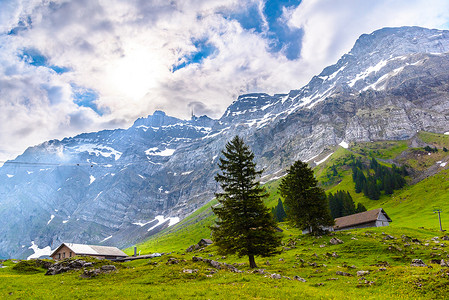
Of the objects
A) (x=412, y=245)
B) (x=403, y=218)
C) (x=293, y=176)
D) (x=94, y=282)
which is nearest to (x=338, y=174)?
(x=403, y=218)

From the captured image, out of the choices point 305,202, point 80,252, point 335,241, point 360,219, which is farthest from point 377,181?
point 80,252

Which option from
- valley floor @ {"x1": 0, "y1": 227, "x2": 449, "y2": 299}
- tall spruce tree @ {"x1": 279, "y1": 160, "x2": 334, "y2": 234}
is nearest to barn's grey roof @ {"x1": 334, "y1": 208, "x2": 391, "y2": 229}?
tall spruce tree @ {"x1": 279, "y1": 160, "x2": 334, "y2": 234}

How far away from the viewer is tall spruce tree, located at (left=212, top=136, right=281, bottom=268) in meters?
30.2

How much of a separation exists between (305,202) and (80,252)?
71.7 meters

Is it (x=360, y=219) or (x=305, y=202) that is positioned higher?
(x=305, y=202)

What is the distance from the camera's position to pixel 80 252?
270ft

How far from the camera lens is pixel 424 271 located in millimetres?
20312

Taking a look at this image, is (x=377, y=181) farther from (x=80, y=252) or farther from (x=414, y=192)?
(x=80, y=252)

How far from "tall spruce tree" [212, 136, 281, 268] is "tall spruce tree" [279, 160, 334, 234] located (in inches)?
801

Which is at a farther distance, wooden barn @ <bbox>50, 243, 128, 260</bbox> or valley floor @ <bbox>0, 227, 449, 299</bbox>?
wooden barn @ <bbox>50, 243, 128, 260</bbox>

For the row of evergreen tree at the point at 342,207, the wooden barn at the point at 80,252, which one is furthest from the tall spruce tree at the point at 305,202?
the wooden barn at the point at 80,252

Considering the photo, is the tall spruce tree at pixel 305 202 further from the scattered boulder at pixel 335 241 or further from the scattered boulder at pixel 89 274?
the scattered boulder at pixel 89 274

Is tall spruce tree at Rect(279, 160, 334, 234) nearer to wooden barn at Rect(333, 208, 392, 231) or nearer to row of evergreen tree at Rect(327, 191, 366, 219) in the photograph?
wooden barn at Rect(333, 208, 392, 231)

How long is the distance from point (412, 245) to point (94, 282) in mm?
38788
